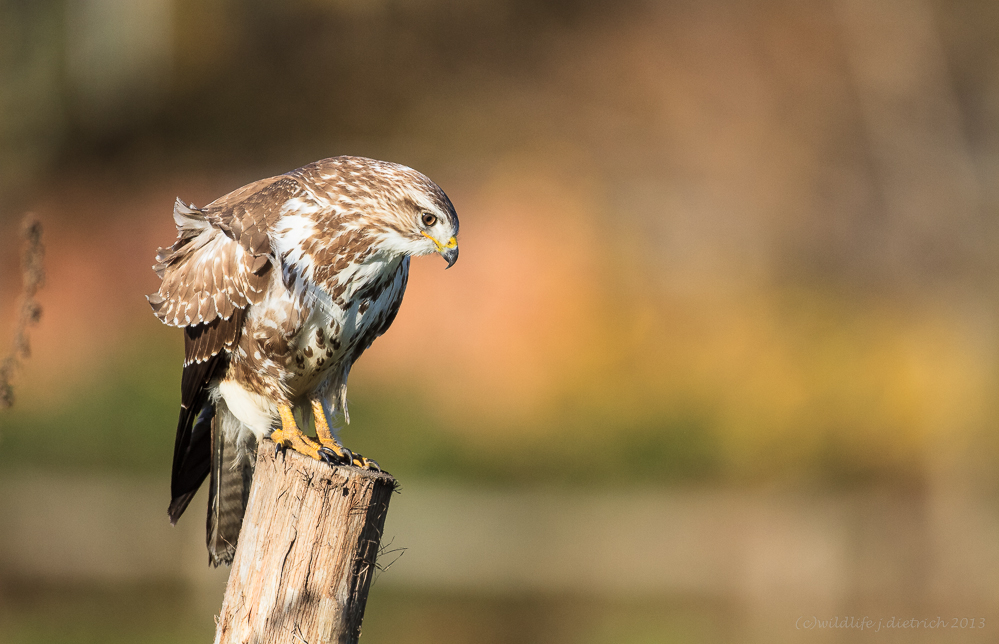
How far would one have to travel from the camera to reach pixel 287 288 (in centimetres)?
254

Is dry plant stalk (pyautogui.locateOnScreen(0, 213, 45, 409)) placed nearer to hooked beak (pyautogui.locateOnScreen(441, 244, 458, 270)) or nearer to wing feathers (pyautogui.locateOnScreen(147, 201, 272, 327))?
wing feathers (pyautogui.locateOnScreen(147, 201, 272, 327))

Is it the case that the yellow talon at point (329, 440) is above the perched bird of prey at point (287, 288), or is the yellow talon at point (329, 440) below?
below

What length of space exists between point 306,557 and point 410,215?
91 centimetres

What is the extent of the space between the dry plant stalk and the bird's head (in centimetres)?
79

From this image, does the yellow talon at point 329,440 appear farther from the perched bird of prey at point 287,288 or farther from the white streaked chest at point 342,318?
the white streaked chest at point 342,318

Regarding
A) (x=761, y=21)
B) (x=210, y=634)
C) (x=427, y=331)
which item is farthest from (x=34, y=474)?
(x=761, y=21)

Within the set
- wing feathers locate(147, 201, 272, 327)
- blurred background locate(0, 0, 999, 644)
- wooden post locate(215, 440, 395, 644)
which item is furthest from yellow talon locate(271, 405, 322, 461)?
blurred background locate(0, 0, 999, 644)

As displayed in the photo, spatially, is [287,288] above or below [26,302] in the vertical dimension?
above

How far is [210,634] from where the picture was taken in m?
5.54

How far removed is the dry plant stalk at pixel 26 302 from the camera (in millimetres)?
2150

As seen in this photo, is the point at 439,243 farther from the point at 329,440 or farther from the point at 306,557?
the point at 306,557

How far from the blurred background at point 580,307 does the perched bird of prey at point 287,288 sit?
3369mm

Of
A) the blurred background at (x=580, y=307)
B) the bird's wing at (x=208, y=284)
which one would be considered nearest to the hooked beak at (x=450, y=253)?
the bird's wing at (x=208, y=284)

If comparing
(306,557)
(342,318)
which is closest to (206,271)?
(342,318)
